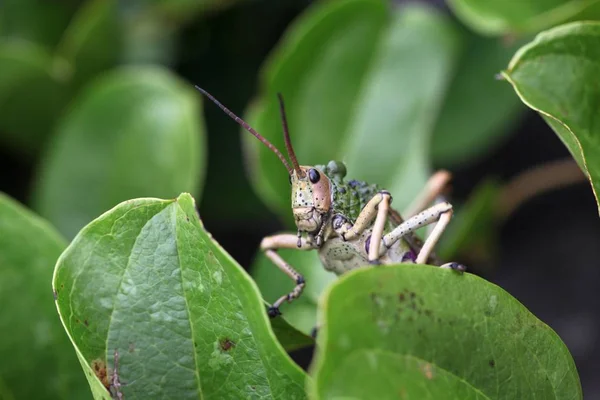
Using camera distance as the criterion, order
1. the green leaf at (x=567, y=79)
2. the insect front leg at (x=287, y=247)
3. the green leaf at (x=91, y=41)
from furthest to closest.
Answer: the green leaf at (x=91, y=41) < the insect front leg at (x=287, y=247) < the green leaf at (x=567, y=79)

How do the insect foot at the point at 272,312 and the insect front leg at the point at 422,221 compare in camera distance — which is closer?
the insect foot at the point at 272,312

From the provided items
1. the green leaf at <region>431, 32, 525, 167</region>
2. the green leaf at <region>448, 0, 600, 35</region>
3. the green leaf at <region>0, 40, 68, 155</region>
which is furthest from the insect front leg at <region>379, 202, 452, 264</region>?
the green leaf at <region>0, 40, 68, 155</region>

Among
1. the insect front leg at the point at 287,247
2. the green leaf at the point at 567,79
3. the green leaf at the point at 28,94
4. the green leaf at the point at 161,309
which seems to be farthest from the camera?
the green leaf at the point at 28,94

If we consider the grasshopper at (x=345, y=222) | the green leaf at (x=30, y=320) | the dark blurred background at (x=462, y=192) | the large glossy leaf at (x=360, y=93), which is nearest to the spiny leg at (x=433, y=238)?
the grasshopper at (x=345, y=222)

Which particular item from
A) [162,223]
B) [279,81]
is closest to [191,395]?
[162,223]

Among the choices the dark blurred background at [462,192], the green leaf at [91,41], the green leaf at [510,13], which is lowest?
the dark blurred background at [462,192]

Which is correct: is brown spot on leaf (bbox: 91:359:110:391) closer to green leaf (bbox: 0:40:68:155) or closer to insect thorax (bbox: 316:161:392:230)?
insect thorax (bbox: 316:161:392:230)

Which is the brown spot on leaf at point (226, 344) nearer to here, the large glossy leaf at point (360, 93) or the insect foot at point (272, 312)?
the insect foot at point (272, 312)

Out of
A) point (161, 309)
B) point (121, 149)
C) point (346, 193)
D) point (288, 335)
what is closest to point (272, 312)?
point (288, 335)
